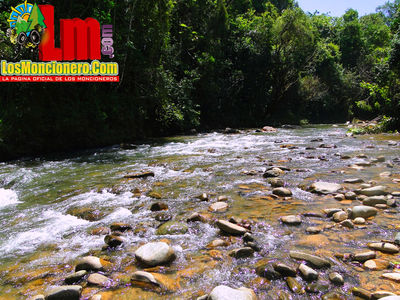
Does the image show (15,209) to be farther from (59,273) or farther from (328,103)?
(328,103)

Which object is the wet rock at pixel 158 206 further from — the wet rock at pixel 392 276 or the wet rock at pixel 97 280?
the wet rock at pixel 392 276

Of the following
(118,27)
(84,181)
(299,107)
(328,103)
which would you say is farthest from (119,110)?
(328,103)

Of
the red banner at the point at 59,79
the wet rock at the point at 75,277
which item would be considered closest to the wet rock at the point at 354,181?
the wet rock at the point at 75,277

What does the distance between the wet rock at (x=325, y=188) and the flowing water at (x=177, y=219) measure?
0.19m

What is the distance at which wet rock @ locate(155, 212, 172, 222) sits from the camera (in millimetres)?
3439

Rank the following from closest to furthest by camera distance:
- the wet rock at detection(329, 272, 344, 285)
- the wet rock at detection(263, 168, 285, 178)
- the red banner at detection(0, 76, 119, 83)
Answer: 1. the wet rock at detection(329, 272, 344, 285)
2. the wet rock at detection(263, 168, 285, 178)
3. the red banner at detection(0, 76, 119, 83)

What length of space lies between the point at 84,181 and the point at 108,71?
7.08m

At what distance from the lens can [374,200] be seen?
359 cm

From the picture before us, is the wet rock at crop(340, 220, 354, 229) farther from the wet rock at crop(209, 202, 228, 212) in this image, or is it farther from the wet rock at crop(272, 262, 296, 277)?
the wet rock at crop(209, 202, 228, 212)

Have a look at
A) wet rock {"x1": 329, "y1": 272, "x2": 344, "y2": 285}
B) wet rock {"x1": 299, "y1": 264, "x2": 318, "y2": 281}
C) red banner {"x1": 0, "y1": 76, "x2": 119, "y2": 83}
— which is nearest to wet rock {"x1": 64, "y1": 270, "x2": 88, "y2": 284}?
wet rock {"x1": 299, "y1": 264, "x2": 318, "y2": 281}

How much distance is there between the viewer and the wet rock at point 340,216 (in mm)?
3168

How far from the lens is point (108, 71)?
11383 mm

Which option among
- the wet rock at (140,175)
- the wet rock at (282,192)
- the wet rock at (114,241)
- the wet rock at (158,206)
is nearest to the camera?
the wet rock at (114,241)

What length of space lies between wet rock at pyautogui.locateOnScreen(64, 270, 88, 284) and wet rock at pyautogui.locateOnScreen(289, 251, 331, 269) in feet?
5.97
